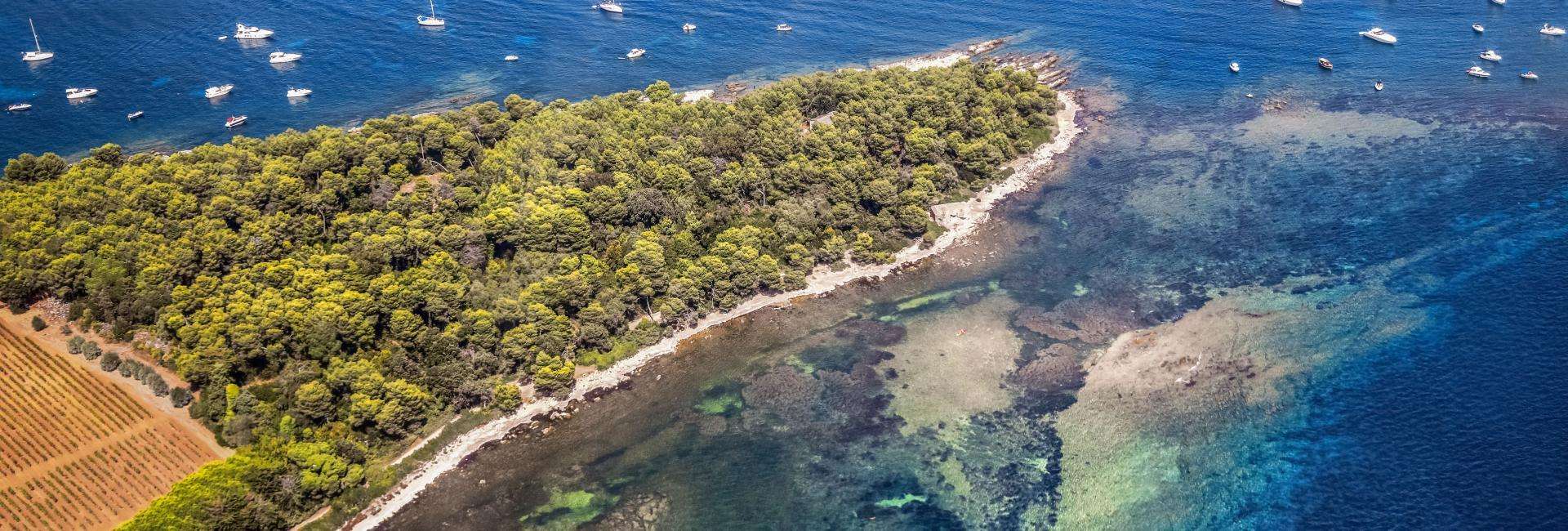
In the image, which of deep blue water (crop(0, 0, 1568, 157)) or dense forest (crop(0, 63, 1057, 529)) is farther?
deep blue water (crop(0, 0, 1568, 157))

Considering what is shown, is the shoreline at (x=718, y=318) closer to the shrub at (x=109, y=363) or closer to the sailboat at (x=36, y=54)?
the shrub at (x=109, y=363)

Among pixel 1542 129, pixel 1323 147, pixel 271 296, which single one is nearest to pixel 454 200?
pixel 271 296

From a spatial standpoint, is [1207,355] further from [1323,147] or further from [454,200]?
[454,200]

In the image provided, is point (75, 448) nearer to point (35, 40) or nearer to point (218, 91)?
point (218, 91)

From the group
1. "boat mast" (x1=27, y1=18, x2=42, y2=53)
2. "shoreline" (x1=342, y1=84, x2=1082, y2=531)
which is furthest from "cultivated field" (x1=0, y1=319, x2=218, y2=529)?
"boat mast" (x1=27, y1=18, x2=42, y2=53)

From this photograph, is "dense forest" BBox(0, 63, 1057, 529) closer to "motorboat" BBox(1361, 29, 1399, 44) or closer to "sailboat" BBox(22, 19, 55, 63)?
"sailboat" BBox(22, 19, 55, 63)
